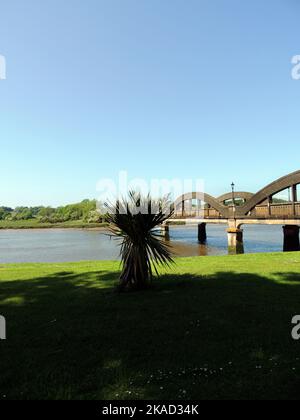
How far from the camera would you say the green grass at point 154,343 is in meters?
3.18

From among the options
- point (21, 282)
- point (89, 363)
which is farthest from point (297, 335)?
point (21, 282)

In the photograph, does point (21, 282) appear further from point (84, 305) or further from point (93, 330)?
point (93, 330)

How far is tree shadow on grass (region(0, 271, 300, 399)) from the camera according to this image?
10.5 feet

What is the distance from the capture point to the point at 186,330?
15.5 feet

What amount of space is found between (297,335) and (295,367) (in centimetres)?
102

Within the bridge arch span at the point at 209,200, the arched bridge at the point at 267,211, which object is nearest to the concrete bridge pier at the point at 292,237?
the arched bridge at the point at 267,211

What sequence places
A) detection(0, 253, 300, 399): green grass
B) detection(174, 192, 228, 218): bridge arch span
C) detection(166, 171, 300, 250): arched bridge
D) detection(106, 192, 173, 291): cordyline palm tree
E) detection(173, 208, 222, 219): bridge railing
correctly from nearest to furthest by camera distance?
detection(0, 253, 300, 399): green grass, detection(106, 192, 173, 291): cordyline palm tree, detection(166, 171, 300, 250): arched bridge, detection(174, 192, 228, 218): bridge arch span, detection(173, 208, 222, 219): bridge railing

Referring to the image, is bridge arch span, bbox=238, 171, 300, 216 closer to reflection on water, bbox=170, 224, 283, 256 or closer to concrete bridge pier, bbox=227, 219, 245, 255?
concrete bridge pier, bbox=227, 219, 245, 255

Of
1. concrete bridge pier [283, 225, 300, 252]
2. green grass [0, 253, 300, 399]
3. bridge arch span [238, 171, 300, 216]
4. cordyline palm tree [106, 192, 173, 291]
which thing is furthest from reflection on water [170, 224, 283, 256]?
green grass [0, 253, 300, 399]

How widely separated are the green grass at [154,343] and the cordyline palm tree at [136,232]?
0.51m

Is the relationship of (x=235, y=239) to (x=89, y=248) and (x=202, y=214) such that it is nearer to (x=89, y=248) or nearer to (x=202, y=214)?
(x=202, y=214)

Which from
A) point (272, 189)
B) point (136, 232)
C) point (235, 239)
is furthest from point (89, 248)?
point (136, 232)

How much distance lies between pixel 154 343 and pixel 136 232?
3581mm

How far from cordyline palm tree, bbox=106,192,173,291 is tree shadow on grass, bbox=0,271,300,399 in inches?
19.3
